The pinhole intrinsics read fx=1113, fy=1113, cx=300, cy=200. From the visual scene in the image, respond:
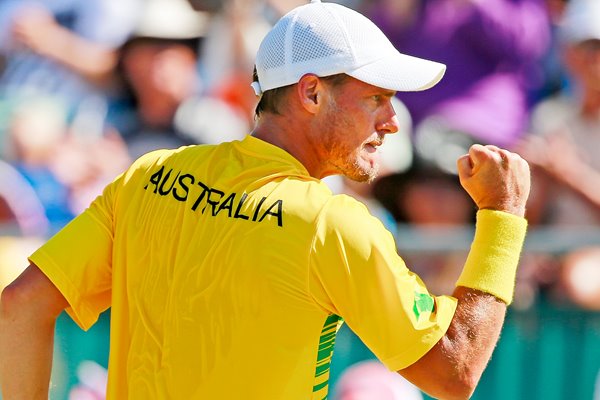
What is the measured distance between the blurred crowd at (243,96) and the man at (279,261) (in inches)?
113

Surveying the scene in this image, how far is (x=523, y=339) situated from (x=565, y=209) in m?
0.97

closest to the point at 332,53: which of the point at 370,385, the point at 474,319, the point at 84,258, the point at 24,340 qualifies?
the point at 474,319

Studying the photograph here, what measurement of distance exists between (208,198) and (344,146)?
40cm

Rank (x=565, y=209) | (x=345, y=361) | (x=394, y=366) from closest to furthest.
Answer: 1. (x=394, y=366)
2. (x=345, y=361)
3. (x=565, y=209)

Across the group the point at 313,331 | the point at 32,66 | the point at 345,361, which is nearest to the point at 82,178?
the point at 32,66

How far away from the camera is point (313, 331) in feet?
9.07

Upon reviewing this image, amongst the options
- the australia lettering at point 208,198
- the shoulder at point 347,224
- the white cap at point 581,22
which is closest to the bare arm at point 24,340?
the australia lettering at point 208,198

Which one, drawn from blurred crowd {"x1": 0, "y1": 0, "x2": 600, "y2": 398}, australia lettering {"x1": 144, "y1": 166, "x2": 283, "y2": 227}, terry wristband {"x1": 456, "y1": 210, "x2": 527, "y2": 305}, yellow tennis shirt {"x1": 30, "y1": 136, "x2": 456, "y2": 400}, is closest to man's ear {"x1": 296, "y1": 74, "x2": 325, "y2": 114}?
yellow tennis shirt {"x1": 30, "y1": 136, "x2": 456, "y2": 400}

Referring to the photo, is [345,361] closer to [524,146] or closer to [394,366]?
[524,146]

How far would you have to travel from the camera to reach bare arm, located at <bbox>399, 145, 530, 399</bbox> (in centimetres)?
270

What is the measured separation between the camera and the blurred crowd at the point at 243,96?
630 cm

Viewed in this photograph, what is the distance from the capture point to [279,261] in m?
2.72

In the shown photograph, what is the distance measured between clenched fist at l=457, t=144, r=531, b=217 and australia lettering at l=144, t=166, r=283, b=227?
54 centimetres

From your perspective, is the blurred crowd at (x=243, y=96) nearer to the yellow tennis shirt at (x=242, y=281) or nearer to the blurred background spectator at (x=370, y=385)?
the blurred background spectator at (x=370, y=385)
